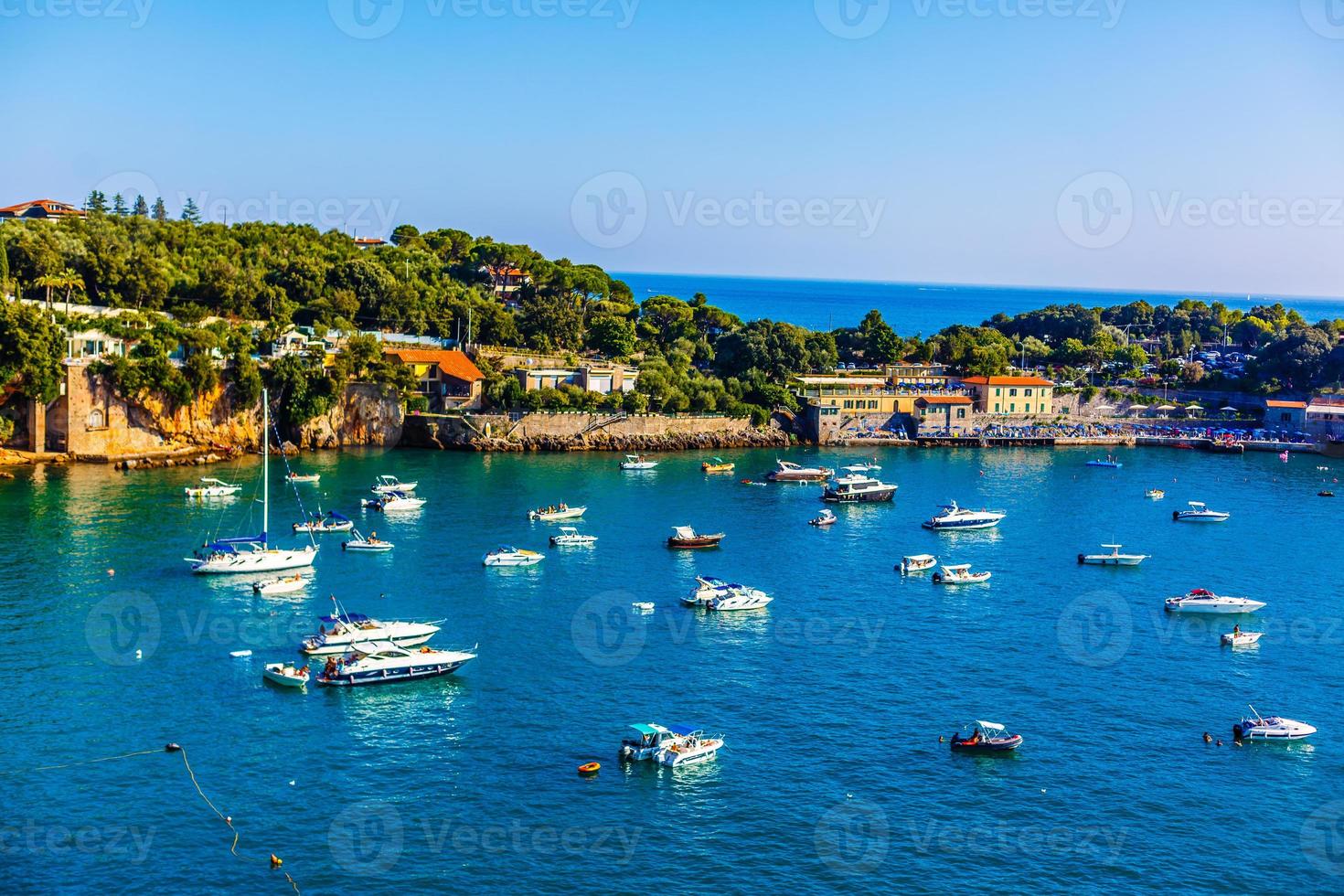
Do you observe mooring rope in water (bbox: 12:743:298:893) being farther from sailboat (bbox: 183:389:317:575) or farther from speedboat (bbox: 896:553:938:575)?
speedboat (bbox: 896:553:938:575)

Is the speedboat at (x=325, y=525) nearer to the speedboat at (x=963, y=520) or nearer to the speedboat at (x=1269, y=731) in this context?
the speedboat at (x=963, y=520)

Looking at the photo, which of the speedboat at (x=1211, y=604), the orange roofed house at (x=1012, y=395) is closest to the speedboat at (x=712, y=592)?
the speedboat at (x=1211, y=604)

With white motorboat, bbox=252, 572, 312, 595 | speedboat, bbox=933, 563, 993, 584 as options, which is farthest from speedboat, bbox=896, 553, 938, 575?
white motorboat, bbox=252, 572, 312, 595

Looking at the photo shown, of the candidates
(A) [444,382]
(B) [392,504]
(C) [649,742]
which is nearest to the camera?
(C) [649,742]

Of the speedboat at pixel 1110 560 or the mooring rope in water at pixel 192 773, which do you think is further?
the speedboat at pixel 1110 560

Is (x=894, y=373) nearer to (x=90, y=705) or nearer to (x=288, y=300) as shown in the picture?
(x=288, y=300)

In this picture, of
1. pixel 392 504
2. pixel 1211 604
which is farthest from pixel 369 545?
pixel 1211 604

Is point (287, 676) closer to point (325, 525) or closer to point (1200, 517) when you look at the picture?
point (325, 525)
